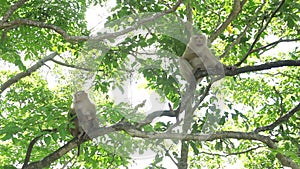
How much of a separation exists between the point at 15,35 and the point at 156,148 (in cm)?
341

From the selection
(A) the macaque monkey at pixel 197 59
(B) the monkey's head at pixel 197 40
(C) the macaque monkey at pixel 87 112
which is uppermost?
(B) the monkey's head at pixel 197 40

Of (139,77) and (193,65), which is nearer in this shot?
(139,77)

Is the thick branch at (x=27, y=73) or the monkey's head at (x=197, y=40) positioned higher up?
the thick branch at (x=27, y=73)

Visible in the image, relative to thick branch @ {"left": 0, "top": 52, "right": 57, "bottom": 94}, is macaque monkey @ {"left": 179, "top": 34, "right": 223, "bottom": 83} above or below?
below

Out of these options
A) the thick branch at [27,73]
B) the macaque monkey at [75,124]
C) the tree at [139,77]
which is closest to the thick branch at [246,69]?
the tree at [139,77]

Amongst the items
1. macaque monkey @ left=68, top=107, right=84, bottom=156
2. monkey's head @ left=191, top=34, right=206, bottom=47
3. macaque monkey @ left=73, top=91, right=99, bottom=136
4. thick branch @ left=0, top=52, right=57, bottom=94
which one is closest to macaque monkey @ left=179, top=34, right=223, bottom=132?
monkey's head @ left=191, top=34, right=206, bottom=47

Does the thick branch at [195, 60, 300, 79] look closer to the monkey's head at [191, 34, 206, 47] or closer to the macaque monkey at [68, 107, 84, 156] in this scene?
the monkey's head at [191, 34, 206, 47]

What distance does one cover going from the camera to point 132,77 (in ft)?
7.20

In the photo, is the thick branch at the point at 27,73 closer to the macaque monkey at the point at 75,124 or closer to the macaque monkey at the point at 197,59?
the macaque monkey at the point at 75,124

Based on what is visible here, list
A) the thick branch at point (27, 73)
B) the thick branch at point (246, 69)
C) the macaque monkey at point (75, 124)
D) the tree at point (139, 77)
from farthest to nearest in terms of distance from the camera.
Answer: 1. the thick branch at point (27, 73)
2. the macaque monkey at point (75, 124)
3. the thick branch at point (246, 69)
4. the tree at point (139, 77)

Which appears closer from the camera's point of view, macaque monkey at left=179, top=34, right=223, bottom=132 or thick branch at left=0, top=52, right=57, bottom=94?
macaque monkey at left=179, top=34, right=223, bottom=132

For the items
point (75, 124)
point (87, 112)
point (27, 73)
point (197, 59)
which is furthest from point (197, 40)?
point (27, 73)

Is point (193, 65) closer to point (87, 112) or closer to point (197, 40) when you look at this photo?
point (197, 40)

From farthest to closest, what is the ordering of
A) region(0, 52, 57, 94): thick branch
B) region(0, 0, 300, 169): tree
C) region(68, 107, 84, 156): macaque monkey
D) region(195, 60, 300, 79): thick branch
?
region(0, 52, 57, 94): thick branch
region(68, 107, 84, 156): macaque monkey
region(195, 60, 300, 79): thick branch
region(0, 0, 300, 169): tree
